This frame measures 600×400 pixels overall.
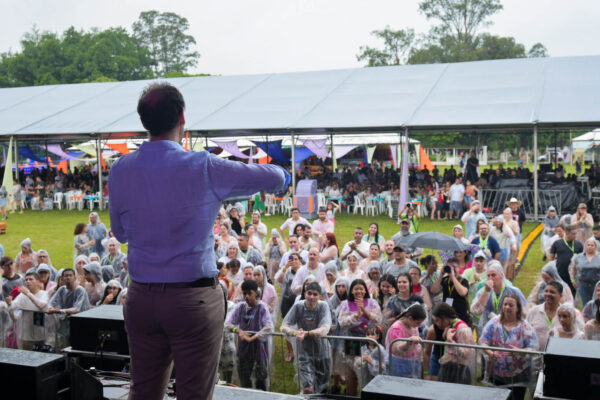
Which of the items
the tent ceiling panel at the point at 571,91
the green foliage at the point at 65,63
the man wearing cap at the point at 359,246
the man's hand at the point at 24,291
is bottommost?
the man's hand at the point at 24,291

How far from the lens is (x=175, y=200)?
2.41 m

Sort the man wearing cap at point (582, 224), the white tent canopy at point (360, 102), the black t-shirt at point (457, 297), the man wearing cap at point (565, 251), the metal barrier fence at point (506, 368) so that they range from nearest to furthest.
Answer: the metal barrier fence at point (506, 368) < the black t-shirt at point (457, 297) < the man wearing cap at point (565, 251) < the man wearing cap at point (582, 224) < the white tent canopy at point (360, 102)

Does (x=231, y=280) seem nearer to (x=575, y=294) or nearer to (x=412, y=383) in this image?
(x=575, y=294)

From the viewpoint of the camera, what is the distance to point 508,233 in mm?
11156

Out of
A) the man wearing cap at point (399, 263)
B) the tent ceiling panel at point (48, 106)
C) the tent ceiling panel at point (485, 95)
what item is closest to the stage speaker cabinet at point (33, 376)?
the man wearing cap at point (399, 263)

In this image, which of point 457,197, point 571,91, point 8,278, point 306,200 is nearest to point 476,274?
point 8,278

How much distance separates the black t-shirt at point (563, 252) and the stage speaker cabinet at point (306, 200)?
36.4ft

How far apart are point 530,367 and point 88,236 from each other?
9.12 meters

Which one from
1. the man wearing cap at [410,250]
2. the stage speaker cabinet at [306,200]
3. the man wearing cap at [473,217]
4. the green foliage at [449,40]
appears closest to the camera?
the man wearing cap at [410,250]

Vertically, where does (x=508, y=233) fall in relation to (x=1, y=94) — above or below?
below

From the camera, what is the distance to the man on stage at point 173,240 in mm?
2408

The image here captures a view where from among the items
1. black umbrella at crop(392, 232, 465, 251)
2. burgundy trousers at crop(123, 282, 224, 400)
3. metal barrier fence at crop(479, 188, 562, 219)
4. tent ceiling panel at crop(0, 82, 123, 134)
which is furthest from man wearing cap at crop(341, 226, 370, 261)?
tent ceiling panel at crop(0, 82, 123, 134)

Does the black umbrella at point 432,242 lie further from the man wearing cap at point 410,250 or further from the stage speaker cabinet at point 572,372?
the stage speaker cabinet at point 572,372

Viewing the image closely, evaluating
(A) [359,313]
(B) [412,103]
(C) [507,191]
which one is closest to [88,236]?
(A) [359,313]
